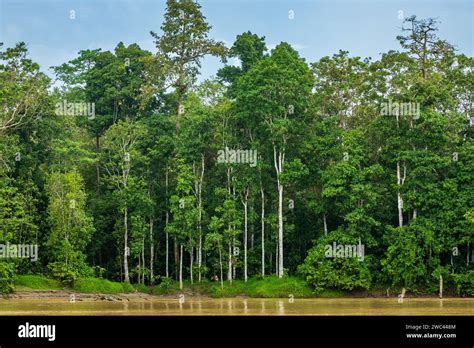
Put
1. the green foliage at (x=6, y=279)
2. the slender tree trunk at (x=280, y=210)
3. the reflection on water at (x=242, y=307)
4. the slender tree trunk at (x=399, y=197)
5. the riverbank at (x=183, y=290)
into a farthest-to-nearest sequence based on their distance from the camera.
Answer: the slender tree trunk at (x=280, y=210) < the slender tree trunk at (x=399, y=197) < the riverbank at (x=183, y=290) < the green foliage at (x=6, y=279) < the reflection on water at (x=242, y=307)

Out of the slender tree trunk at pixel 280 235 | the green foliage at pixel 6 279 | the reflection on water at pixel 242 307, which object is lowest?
the reflection on water at pixel 242 307

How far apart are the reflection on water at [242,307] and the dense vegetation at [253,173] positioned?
2.74 metres

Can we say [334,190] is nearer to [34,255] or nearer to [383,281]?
[383,281]

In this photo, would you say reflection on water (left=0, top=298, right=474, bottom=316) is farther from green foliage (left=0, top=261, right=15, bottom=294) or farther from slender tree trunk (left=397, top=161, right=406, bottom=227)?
slender tree trunk (left=397, top=161, right=406, bottom=227)

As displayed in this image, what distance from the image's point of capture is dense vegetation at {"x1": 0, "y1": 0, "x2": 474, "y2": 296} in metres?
36.5

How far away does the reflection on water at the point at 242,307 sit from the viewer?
88.2ft

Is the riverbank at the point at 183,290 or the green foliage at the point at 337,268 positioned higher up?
the green foliage at the point at 337,268

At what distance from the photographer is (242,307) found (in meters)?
30.4

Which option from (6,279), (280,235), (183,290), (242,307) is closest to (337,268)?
(280,235)

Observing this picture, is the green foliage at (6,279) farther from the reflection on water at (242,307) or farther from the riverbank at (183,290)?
the reflection on water at (242,307)

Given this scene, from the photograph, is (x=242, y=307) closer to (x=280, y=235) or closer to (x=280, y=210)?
(x=280, y=235)

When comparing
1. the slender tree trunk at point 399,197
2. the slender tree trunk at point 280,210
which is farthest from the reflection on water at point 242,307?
the slender tree trunk at point 399,197

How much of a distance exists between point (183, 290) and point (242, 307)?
27.9 feet

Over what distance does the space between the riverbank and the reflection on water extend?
124cm
